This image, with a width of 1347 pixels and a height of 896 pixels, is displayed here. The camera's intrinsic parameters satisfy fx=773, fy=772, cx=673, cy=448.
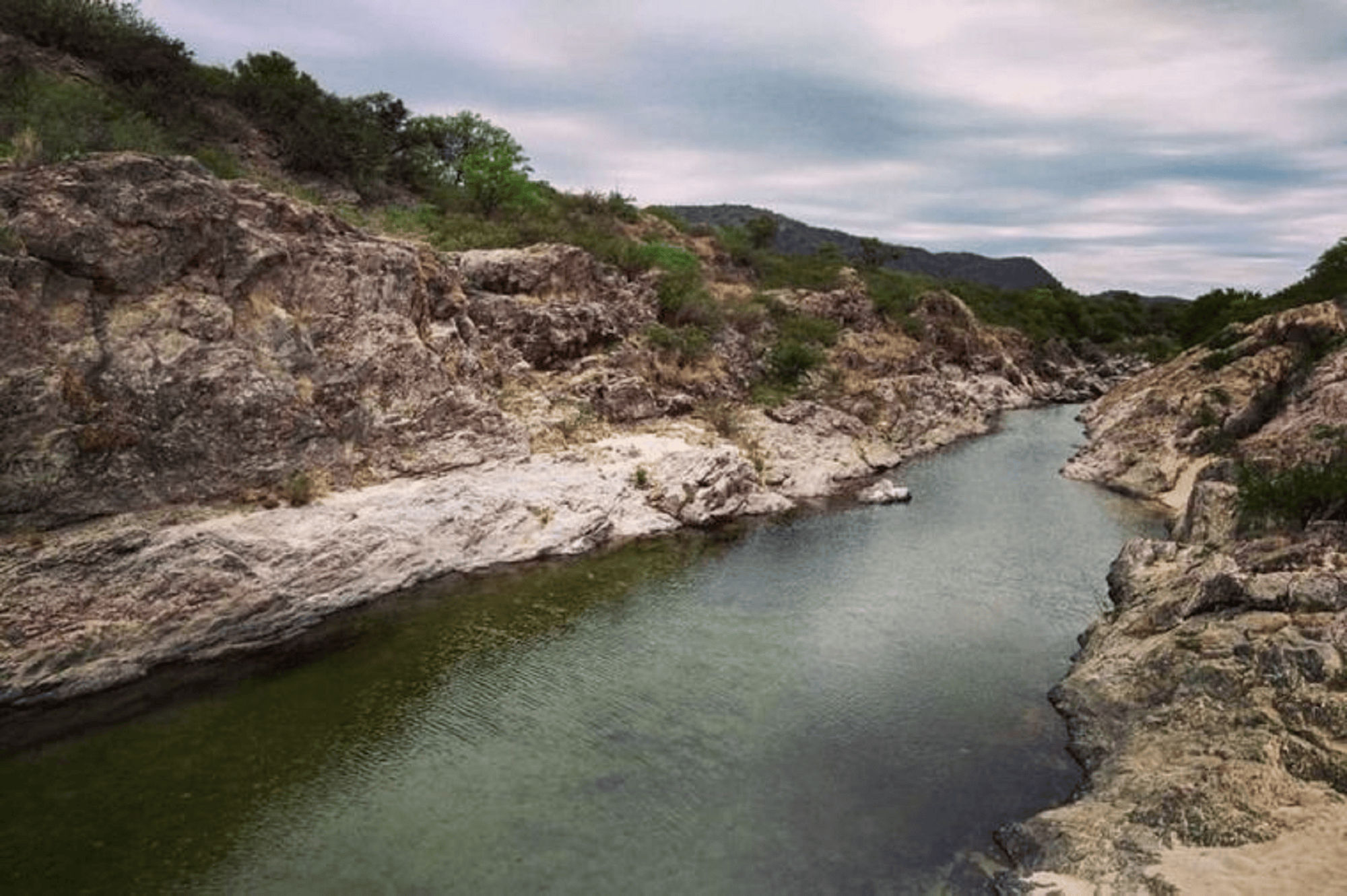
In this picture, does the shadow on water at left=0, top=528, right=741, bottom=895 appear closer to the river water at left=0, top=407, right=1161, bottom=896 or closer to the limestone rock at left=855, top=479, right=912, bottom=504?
the river water at left=0, top=407, right=1161, bottom=896

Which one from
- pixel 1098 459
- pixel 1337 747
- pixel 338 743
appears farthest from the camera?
pixel 1098 459

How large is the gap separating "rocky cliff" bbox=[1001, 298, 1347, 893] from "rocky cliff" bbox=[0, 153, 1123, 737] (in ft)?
60.2

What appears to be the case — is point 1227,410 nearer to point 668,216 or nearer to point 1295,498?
point 1295,498

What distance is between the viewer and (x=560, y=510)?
106ft

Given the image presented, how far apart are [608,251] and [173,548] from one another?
37.3m

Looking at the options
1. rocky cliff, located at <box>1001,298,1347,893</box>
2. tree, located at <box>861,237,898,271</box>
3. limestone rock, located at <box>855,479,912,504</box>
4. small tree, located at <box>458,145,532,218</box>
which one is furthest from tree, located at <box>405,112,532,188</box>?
tree, located at <box>861,237,898,271</box>

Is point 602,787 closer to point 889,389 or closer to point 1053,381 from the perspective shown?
point 889,389

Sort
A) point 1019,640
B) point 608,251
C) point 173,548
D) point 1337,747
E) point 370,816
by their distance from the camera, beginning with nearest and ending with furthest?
point 1337,747 < point 370,816 < point 173,548 < point 1019,640 < point 608,251

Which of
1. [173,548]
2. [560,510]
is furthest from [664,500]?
[173,548]

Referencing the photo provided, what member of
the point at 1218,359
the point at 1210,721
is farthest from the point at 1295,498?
the point at 1218,359

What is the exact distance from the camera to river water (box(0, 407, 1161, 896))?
1440 cm

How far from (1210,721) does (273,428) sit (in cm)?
2798

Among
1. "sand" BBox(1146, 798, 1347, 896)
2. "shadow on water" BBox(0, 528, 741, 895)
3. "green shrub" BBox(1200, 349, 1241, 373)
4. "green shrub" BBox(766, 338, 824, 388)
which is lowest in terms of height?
"shadow on water" BBox(0, 528, 741, 895)

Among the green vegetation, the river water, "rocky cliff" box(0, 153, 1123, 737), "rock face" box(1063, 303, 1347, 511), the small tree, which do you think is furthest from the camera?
the small tree
